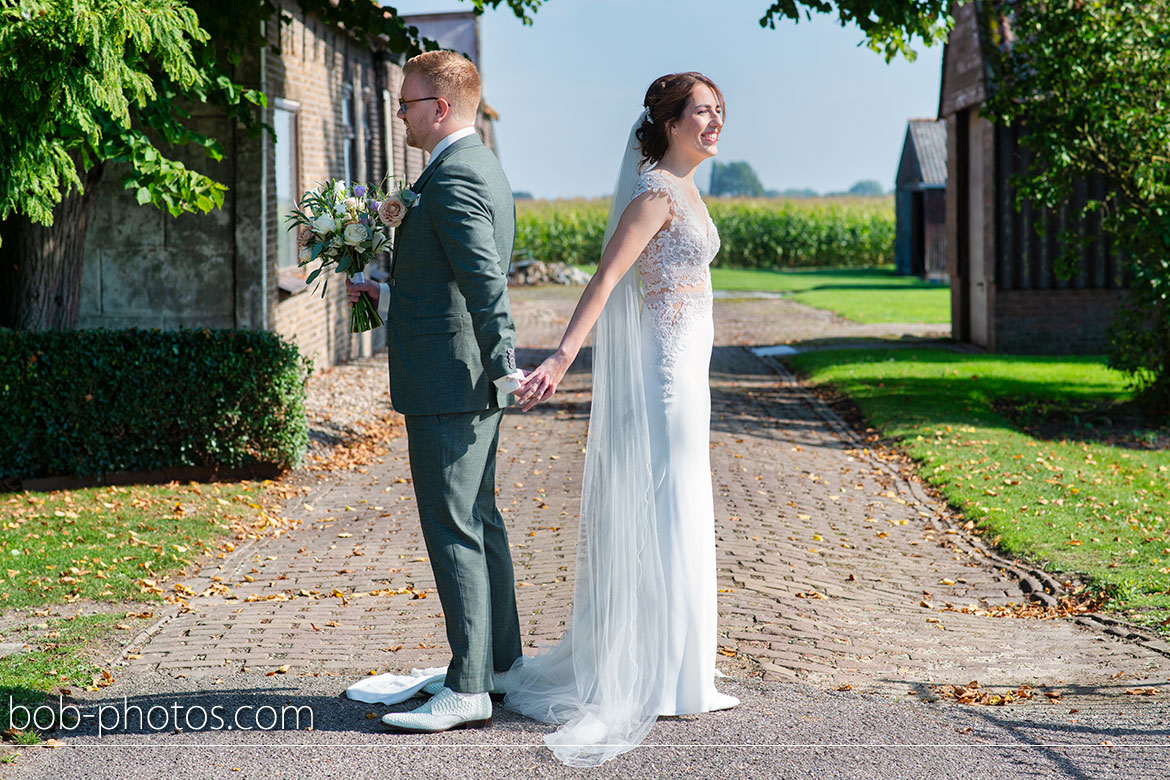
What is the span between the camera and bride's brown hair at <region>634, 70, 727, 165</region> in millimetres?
4109

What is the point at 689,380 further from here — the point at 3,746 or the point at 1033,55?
the point at 1033,55

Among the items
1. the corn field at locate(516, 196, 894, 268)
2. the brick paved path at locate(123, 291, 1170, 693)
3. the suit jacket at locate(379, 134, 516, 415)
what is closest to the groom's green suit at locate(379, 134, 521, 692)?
the suit jacket at locate(379, 134, 516, 415)

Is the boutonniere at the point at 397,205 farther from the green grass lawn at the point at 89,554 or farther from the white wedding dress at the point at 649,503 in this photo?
the green grass lawn at the point at 89,554

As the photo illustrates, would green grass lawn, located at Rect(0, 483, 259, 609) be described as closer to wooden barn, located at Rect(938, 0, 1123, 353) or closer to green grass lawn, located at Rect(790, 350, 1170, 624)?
green grass lawn, located at Rect(790, 350, 1170, 624)

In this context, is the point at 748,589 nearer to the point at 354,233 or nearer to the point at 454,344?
the point at 454,344

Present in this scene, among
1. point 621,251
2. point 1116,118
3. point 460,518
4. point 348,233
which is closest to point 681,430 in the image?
point 621,251

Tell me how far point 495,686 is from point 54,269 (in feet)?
21.9

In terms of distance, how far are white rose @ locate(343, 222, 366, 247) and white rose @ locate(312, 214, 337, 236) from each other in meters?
0.05

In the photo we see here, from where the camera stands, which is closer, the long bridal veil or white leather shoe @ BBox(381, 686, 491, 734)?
white leather shoe @ BBox(381, 686, 491, 734)

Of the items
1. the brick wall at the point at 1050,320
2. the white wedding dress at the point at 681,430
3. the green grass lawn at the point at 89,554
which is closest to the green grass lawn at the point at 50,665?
the green grass lawn at the point at 89,554

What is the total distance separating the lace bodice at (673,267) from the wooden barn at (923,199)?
34971mm

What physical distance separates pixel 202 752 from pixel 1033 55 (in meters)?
10.5

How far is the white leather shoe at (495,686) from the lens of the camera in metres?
4.27

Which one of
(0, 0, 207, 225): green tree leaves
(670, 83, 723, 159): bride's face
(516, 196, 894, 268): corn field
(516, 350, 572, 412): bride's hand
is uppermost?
(516, 196, 894, 268): corn field
